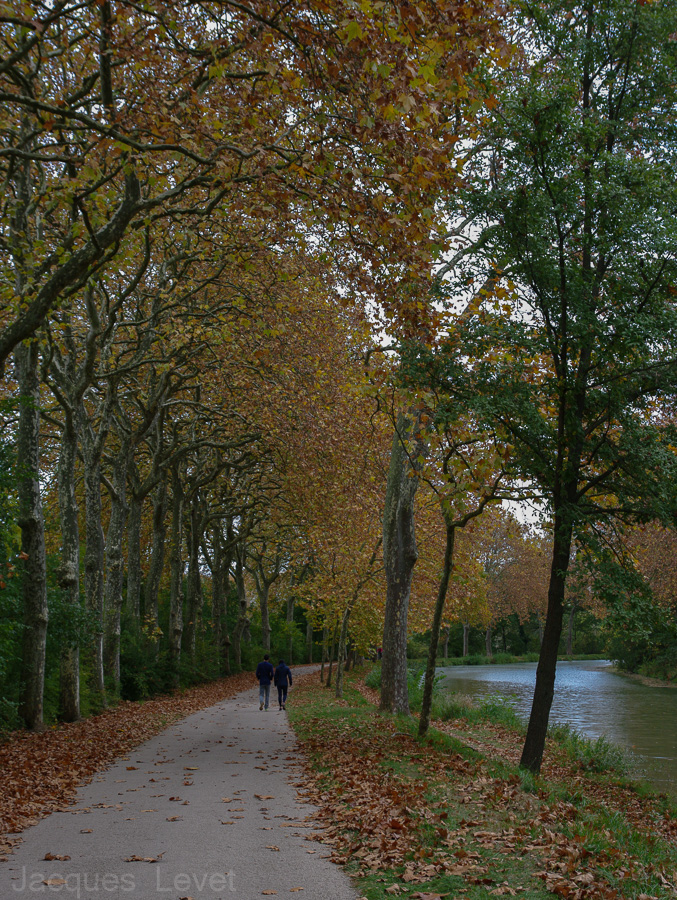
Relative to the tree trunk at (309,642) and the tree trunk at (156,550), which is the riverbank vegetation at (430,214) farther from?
the tree trunk at (309,642)

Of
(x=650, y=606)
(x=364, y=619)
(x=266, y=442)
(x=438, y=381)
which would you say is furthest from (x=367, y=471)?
(x=650, y=606)

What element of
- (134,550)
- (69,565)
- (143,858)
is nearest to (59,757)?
(69,565)

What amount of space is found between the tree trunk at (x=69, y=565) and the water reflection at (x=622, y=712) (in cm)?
1143

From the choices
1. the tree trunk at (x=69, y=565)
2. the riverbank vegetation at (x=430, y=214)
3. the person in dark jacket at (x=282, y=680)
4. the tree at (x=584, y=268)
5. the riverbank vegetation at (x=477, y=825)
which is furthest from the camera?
the person in dark jacket at (x=282, y=680)

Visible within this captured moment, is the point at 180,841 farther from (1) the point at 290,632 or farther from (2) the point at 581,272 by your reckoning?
(1) the point at 290,632

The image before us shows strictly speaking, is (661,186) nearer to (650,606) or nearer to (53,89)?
(650,606)

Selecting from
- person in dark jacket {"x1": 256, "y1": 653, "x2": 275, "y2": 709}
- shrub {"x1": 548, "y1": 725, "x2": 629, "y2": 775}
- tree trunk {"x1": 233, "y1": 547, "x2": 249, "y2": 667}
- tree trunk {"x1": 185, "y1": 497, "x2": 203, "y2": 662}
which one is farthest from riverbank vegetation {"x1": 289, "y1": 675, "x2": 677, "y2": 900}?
tree trunk {"x1": 233, "y1": 547, "x2": 249, "y2": 667}

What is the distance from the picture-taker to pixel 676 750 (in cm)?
1533

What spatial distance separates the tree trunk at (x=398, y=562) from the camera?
15.3 m

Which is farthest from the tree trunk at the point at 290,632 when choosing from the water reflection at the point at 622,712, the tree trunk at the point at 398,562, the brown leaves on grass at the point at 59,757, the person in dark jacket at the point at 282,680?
the tree trunk at the point at 398,562

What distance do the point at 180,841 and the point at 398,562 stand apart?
9897mm

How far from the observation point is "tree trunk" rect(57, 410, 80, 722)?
13875 mm

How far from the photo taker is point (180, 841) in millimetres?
6121

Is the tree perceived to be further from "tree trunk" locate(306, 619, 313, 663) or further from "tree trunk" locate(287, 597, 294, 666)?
"tree trunk" locate(306, 619, 313, 663)
